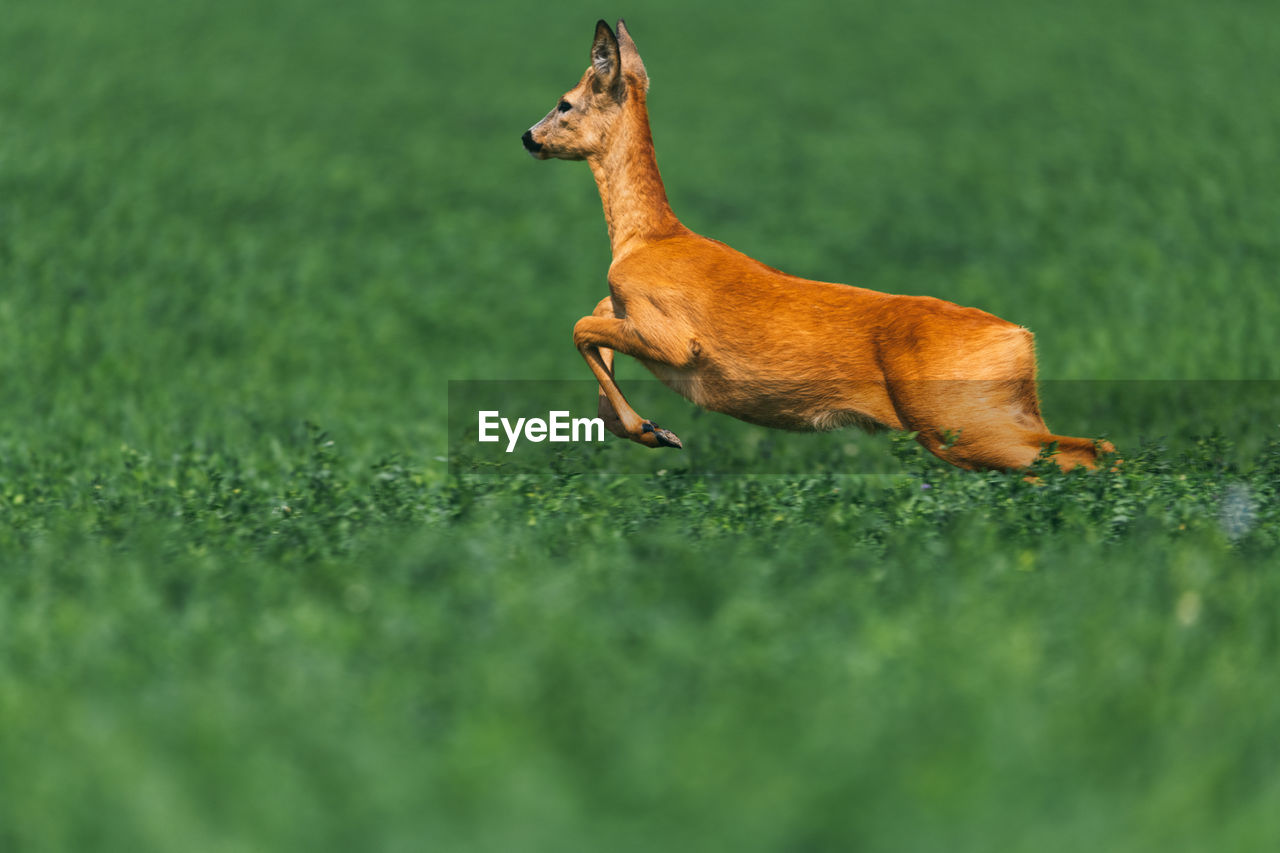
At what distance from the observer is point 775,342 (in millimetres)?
6527

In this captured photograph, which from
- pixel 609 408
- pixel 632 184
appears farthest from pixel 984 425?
pixel 632 184

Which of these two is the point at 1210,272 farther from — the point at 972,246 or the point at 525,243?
the point at 525,243

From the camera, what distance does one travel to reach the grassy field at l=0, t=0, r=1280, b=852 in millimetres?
3785

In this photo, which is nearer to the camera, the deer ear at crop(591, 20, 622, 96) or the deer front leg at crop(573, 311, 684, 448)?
the deer front leg at crop(573, 311, 684, 448)

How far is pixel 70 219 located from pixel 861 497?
11.9 metres

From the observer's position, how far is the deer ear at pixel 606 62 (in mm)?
6676

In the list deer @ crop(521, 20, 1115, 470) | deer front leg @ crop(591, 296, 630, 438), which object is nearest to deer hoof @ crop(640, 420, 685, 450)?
deer @ crop(521, 20, 1115, 470)

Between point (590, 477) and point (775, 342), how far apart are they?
1.90 m

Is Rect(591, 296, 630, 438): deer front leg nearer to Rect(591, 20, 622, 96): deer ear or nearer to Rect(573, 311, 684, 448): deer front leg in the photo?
Rect(573, 311, 684, 448): deer front leg

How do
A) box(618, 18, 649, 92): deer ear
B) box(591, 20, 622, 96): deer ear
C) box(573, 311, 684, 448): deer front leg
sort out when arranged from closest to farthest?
box(573, 311, 684, 448): deer front leg
box(591, 20, 622, 96): deer ear
box(618, 18, 649, 92): deer ear

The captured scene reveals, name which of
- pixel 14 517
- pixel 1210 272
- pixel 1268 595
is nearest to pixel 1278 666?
pixel 1268 595

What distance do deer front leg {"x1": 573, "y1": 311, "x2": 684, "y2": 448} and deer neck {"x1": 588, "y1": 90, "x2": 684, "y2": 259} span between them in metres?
0.43

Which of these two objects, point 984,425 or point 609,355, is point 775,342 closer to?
point 609,355

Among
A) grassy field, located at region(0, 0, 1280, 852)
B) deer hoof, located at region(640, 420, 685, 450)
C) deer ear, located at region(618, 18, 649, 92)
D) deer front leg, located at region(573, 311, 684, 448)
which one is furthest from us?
deer ear, located at region(618, 18, 649, 92)
